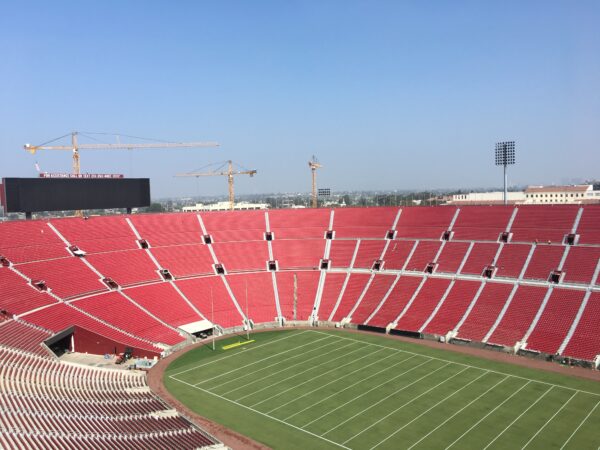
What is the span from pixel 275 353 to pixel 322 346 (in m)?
4.52

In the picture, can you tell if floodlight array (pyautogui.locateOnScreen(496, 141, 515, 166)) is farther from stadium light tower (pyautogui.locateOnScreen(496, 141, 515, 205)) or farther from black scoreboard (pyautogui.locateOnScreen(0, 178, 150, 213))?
black scoreboard (pyautogui.locateOnScreen(0, 178, 150, 213))

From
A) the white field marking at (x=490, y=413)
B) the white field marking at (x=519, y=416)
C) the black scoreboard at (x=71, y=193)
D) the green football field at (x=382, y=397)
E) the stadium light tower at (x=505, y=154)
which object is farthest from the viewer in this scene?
the stadium light tower at (x=505, y=154)

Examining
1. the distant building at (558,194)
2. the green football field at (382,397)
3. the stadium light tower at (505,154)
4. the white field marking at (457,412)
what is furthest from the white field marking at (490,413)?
the distant building at (558,194)

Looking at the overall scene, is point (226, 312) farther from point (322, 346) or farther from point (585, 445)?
point (585, 445)

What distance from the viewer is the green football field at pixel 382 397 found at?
27.7m

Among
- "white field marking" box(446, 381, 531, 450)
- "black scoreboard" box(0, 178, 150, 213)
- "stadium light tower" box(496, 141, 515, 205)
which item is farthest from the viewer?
"stadium light tower" box(496, 141, 515, 205)

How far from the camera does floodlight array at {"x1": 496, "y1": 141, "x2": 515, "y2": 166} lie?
72125mm

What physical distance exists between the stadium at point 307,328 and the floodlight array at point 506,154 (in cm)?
1626

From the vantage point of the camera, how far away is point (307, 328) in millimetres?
50688

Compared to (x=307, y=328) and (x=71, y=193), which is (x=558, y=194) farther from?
(x=71, y=193)

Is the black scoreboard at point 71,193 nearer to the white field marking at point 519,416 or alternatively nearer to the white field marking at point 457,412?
the white field marking at point 457,412

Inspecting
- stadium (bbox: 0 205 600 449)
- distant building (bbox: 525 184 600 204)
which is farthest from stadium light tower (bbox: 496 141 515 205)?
distant building (bbox: 525 184 600 204)

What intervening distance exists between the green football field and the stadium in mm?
152

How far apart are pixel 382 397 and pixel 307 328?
1835cm
